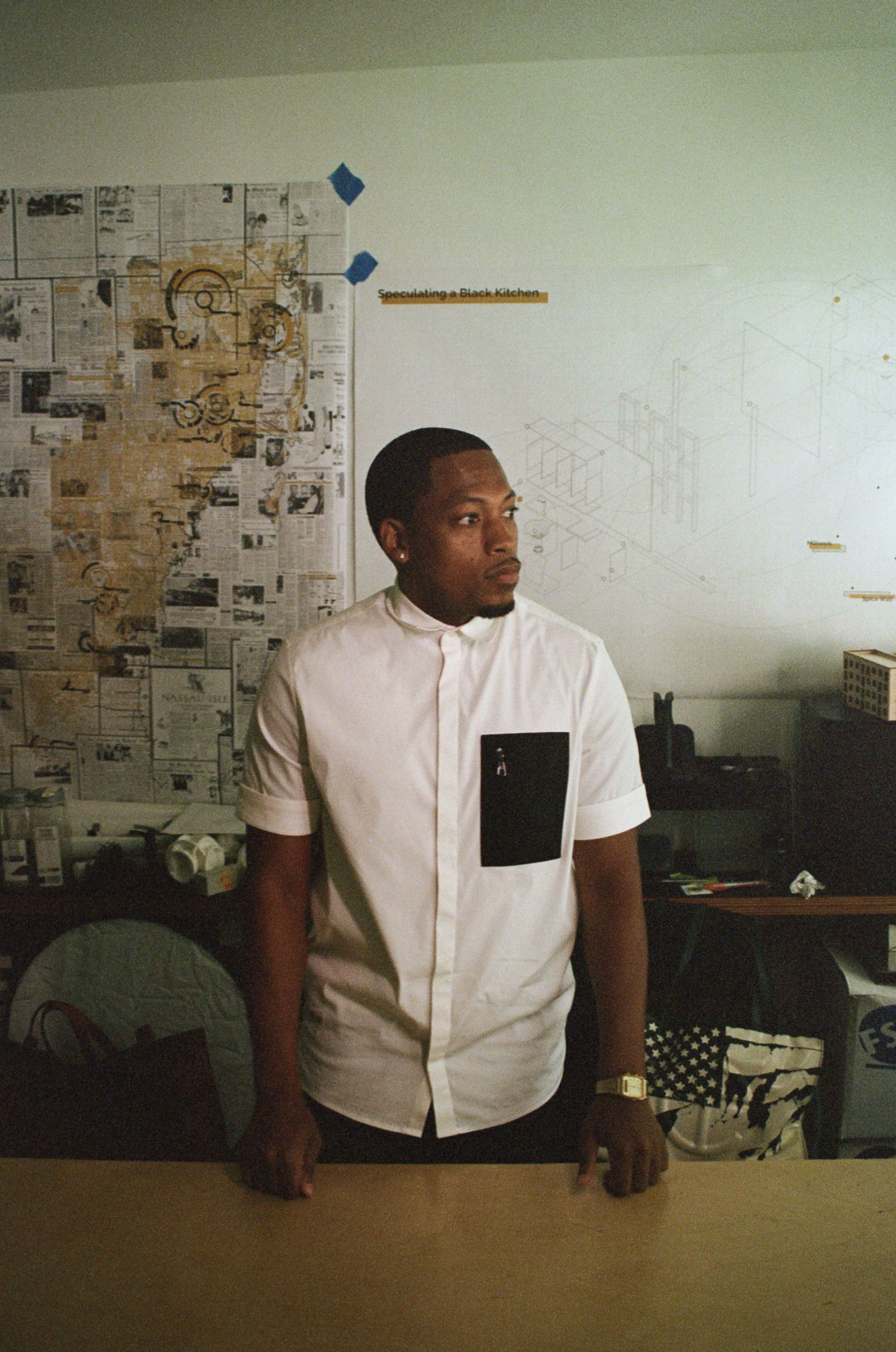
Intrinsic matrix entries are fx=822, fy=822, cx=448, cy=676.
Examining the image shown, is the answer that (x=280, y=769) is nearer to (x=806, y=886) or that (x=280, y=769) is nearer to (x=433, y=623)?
(x=433, y=623)

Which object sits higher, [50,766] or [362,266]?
[362,266]

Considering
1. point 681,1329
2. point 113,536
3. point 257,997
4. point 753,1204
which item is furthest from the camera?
point 113,536

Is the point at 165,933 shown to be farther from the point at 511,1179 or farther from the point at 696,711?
the point at 696,711

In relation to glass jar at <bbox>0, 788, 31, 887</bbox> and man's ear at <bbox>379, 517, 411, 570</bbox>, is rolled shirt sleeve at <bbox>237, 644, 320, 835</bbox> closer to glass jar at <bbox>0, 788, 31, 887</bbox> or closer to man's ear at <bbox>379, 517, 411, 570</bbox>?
man's ear at <bbox>379, 517, 411, 570</bbox>

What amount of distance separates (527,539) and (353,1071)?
60.7 inches

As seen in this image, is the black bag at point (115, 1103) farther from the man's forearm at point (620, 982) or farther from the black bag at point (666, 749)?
the black bag at point (666, 749)

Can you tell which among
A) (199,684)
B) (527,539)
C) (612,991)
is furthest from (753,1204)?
(199,684)

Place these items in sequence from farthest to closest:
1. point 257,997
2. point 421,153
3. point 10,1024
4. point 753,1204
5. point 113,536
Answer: point 113,536
point 421,153
point 10,1024
point 257,997
point 753,1204

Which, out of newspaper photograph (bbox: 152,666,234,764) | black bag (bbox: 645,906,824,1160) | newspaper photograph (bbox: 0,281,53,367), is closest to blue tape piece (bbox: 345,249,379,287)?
newspaper photograph (bbox: 0,281,53,367)

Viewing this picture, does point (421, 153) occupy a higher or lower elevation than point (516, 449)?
higher

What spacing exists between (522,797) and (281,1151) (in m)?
0.49

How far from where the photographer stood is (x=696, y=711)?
91.6 inches

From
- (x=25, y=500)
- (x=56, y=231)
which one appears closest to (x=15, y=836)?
(x=25, y=500)

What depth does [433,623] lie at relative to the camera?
1.17 m
